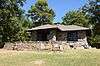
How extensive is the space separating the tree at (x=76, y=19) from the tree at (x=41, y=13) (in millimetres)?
4903

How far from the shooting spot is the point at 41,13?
75.3m

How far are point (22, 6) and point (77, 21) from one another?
2797cm

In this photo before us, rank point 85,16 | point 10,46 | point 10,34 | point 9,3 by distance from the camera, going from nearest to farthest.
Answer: point 10,46 → point 9,3 → point 10,34 → point 85,16

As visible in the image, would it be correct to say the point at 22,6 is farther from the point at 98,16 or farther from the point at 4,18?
the point at 98,16

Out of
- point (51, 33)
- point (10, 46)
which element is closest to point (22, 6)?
point (51, 33)

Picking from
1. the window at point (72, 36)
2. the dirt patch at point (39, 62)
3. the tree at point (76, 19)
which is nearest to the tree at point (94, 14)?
the tree at point (76, 19)

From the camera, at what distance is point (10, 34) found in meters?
52.6

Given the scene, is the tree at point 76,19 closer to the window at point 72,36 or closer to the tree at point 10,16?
the window at point 72,36

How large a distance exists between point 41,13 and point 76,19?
9460 millimetres

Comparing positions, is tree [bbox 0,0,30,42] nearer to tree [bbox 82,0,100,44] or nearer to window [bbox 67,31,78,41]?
window [bbox 67,31,78,41]

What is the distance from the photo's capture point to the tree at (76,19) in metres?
75.2

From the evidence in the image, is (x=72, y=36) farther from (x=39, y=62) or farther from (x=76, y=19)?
(x=76, y=19)

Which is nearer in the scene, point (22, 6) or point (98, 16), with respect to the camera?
point (22, 6)

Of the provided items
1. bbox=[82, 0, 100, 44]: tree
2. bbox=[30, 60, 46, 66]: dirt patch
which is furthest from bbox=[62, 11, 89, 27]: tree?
bbox=[30, 60, 46, 66]: dirt patch
